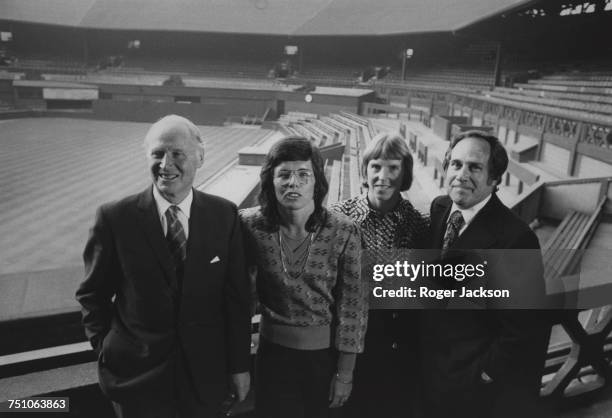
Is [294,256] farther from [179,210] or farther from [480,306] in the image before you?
[480,306]

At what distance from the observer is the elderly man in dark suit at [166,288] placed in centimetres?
152

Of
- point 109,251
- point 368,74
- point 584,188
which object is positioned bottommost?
point 584,188

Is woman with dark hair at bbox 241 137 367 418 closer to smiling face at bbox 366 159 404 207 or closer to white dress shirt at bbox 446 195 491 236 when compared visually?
smiling face at bbox 366 159 404 207

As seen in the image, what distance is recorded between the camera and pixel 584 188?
627 cm

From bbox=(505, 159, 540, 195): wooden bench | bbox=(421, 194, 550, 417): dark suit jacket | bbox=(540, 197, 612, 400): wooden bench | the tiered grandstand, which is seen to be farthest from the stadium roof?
bbox=(421, 194, 550, 417): dark suit jacket

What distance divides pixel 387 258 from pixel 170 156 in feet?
3.24

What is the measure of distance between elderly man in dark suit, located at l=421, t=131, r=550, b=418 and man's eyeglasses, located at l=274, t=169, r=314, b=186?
0.60 m

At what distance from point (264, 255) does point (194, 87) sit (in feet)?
83.6

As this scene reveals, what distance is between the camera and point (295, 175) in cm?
163

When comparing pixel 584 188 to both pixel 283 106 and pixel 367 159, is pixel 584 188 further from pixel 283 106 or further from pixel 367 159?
pixel 283 106

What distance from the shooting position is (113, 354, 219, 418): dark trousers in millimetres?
1562

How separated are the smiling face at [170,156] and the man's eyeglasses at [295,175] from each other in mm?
313

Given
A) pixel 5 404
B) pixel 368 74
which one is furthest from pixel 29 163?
pixel 368 74

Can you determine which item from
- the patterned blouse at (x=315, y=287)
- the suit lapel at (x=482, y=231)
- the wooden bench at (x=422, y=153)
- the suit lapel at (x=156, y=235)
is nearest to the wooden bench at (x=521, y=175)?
the wooden bench at (x=422, y=153)
